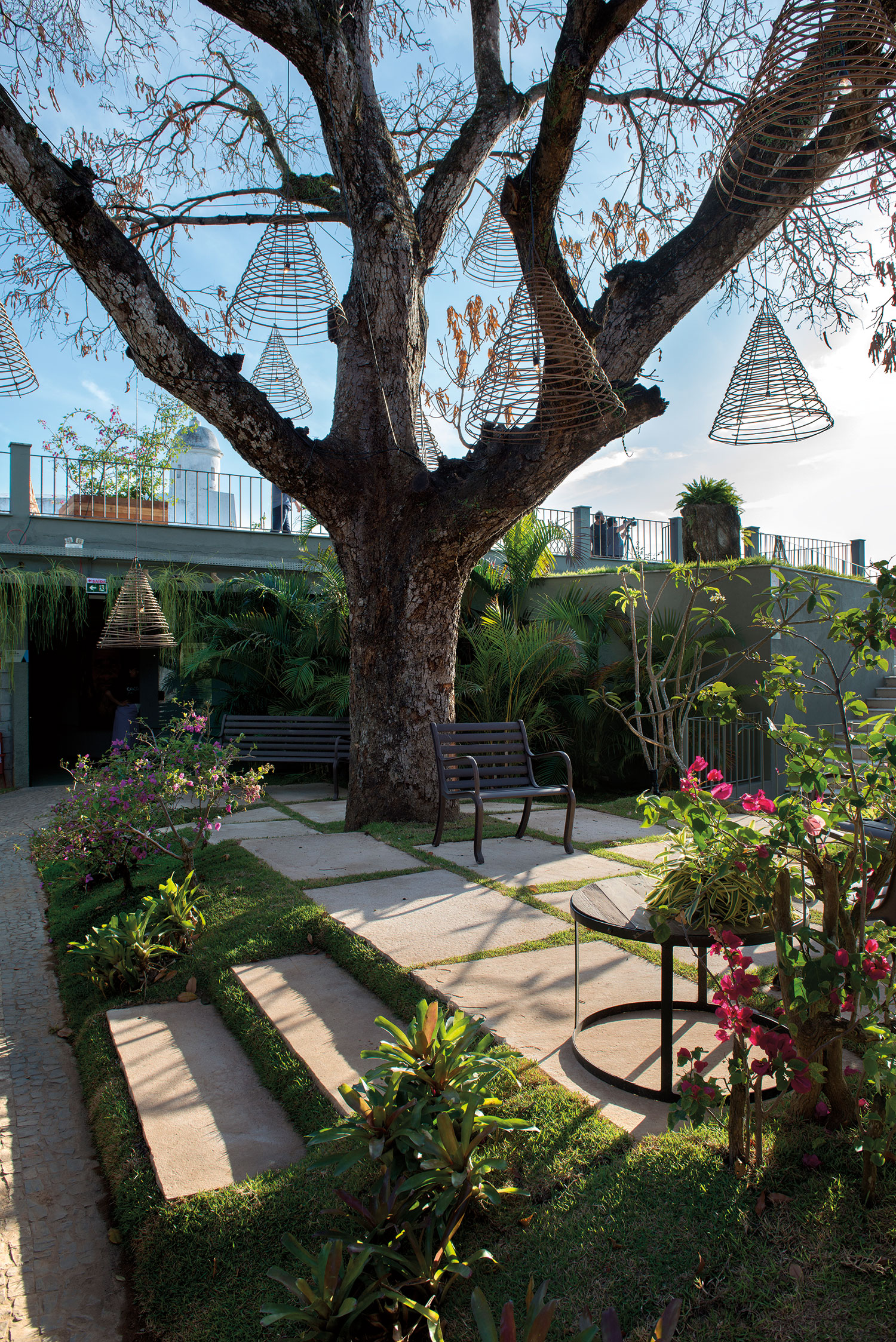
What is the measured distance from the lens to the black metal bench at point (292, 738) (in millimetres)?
8398

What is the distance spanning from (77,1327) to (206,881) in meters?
2.95

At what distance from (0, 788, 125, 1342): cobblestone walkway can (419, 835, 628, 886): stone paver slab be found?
2.34 metres

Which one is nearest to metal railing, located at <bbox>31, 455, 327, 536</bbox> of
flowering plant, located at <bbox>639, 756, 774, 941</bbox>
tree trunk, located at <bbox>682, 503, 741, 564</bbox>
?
tree trunk, located at <bbox>682, 503, 741, 564</bbox>

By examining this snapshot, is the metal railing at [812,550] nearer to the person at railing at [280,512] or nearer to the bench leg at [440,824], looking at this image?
the person at railing at [280,512]

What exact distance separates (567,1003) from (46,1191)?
72.5 inches

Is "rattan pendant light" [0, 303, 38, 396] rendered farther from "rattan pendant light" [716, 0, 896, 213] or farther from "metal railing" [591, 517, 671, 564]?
"metal railing" [591, 517, 671, 564]

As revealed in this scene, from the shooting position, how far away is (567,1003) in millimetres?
3055

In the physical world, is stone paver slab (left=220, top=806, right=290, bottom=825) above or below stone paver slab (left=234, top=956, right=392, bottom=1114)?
above

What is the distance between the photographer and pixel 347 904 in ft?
13.7

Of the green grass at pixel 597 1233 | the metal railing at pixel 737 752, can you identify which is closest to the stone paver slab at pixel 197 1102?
the green grass at pixel 597 1233

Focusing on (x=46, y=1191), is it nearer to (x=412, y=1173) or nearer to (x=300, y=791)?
(x=412, y=1173)

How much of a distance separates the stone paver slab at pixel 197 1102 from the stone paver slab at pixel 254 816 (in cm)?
331

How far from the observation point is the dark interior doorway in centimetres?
1455

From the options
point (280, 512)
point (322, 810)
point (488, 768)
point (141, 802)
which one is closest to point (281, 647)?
point (322, 810)
